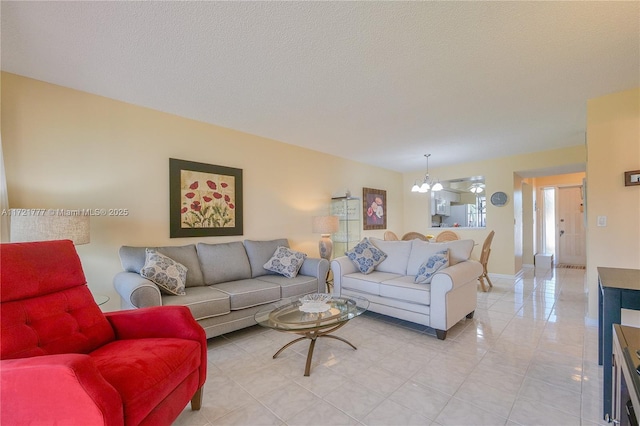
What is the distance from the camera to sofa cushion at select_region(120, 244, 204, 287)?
8.54 ft

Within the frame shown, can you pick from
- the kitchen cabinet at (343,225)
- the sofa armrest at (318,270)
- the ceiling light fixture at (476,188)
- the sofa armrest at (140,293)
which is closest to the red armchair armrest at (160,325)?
the sofa armrest at (140,293)

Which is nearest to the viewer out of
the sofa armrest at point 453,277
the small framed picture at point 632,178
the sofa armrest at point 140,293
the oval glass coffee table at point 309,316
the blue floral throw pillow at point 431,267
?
the oval glass coffee table at point 309,316

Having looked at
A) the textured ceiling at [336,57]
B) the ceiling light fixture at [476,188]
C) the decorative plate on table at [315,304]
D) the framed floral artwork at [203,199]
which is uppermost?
the textured ceiling at [336,57]

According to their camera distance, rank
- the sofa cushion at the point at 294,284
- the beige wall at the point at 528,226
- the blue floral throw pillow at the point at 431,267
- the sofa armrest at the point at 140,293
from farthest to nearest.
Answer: the beige wall at the point at 528,226
the sofa cushion at the point at 294,284
the blue floral throw pillow at the point at 431,267
the sofa armrest at the point at 140,293

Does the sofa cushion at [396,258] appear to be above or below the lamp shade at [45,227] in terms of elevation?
below

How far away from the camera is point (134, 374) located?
121cm

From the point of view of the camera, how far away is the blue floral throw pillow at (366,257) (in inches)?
136

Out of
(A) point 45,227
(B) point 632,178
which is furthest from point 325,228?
(B) point 632,178

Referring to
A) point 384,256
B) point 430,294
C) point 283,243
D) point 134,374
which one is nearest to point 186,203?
point 283,243

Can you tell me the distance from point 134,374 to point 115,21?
2.03m

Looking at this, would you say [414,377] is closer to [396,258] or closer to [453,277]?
[453,277]

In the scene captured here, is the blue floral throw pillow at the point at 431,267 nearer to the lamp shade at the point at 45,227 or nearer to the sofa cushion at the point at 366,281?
the sofa cushion at the point at 366,281

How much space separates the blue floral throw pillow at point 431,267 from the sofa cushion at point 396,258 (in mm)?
514

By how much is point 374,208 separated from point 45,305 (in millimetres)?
5258
